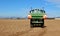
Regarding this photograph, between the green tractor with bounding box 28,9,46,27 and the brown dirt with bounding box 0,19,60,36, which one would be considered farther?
the green tractor with bounding box 28,9,46,27

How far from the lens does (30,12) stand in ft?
70.6

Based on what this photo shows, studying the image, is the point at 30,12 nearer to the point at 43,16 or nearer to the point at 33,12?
the point at 33,12

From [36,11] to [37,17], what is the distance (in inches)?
36.3

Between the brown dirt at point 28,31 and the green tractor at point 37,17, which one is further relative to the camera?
the green tractor at point 37,17

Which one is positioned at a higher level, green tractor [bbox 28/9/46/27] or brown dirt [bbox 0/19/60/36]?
green tractor [bbox 28/9/46/27]

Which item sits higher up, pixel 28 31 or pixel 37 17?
pixel 37 17

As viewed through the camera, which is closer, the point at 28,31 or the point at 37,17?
the point at 28,31

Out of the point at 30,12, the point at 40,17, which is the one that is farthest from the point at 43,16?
the point at 30,12

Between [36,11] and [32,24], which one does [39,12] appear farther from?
[32,24]

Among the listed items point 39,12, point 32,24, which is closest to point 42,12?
point 39,12

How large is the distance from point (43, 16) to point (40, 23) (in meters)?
0.91

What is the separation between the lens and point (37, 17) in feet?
68.7

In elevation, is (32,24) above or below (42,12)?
below

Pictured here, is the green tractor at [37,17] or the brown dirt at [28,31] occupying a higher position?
the green tractor at [37,17]
